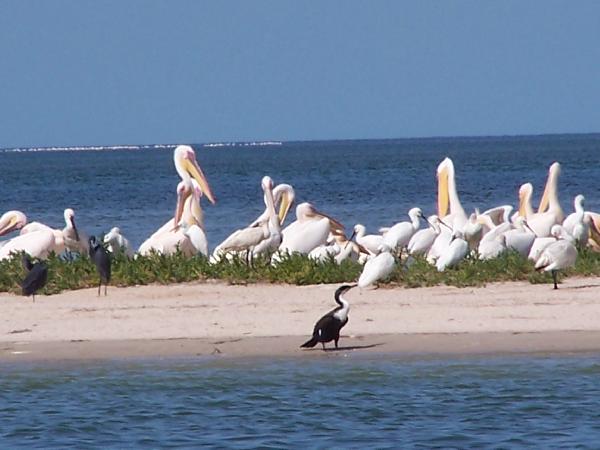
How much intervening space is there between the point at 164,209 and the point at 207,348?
20.9 metres

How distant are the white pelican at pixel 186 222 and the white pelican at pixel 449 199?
7.93ft

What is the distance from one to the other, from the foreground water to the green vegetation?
2569 millimetres

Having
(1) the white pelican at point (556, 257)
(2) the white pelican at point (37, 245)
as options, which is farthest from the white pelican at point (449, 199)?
(2) the white pelican at point (37, 245)

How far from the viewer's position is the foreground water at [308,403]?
25.4 ft

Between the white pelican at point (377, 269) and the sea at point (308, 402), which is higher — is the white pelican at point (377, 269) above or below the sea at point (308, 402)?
above

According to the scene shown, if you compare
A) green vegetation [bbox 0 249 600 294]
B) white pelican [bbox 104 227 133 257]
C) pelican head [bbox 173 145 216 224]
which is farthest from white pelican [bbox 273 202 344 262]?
pelican head [bbox 173 145 216 224]

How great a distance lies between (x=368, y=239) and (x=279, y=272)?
2286 mm

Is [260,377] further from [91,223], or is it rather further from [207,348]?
[91,223]

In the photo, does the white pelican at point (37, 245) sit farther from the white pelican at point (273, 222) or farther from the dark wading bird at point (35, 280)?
the dark wading bird at point (35, 280)

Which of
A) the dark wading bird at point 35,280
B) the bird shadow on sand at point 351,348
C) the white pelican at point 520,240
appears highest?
the white pelican at point 520,240

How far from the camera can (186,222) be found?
1492cm

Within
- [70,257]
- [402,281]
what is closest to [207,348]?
[402,281]

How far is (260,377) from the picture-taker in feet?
29.3

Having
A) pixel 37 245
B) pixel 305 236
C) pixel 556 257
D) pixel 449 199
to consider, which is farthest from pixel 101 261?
pixel 449 199
